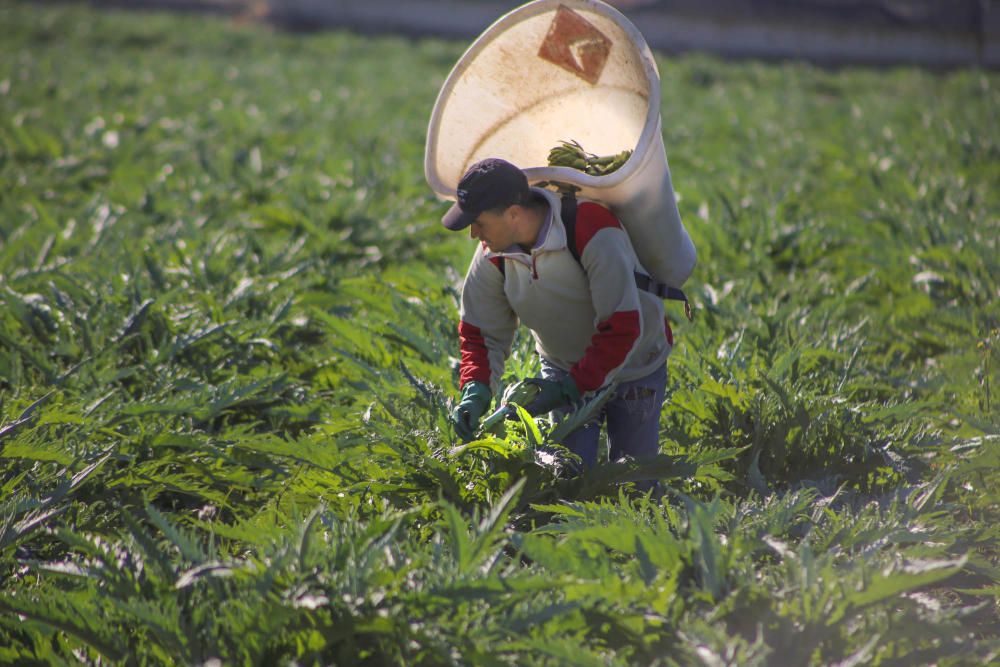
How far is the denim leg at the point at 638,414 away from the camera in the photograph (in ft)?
9.91

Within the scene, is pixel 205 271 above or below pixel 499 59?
below

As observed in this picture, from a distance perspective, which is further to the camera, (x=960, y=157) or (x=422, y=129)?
(x=422, y=129)

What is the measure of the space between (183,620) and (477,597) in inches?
27.6

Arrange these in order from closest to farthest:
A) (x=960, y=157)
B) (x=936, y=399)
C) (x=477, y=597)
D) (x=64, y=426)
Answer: (x=477, y=597), (x=64, y=426), (x=936, y=399), (x=960, y=157)

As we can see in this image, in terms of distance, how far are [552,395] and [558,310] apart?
0.27m

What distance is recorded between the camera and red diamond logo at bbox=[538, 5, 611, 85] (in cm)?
291

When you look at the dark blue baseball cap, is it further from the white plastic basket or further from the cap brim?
the white plastic basket

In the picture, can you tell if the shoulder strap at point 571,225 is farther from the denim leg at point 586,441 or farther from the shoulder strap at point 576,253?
the denim leg at point 586,441

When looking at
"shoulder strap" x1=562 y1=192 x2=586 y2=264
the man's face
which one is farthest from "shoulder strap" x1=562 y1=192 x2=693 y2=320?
the man's face

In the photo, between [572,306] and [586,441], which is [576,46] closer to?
[572,306]

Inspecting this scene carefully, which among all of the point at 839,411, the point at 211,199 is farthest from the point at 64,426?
the point at 211,199

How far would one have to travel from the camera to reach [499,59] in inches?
122

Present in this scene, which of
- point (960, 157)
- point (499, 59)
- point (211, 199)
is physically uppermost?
point (499, 59)

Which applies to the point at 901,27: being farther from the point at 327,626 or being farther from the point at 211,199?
the point at 327,626
